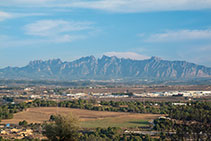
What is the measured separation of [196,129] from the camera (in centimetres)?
4750

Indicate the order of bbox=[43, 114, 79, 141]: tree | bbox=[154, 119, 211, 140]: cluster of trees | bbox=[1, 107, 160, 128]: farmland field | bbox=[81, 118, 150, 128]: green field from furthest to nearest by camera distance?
bbox=[1, 107, 160, 128]: farmland field → bbox=[81, 118, 150, 128]: green field → bbox=[154, 119, 211, 140]: cluster of trees → bbox=[43, 114, 79, 141]: tree

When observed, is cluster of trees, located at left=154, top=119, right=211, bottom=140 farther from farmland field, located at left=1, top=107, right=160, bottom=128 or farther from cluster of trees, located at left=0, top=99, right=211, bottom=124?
farmland field, located at left=1, top=107, right=160, bottom=128

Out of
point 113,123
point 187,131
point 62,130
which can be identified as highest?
point 62,130

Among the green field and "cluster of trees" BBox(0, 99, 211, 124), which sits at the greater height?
"cluster of trees" BBox(0, 99, 211, 124)

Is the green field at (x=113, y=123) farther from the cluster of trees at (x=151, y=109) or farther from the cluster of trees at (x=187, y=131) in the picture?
the cluster of trees at (x=187, y=131)

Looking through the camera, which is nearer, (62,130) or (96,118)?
(62,130)

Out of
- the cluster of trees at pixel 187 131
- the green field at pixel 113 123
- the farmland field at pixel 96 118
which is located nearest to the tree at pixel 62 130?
the cluster of trees at pixel 187 131

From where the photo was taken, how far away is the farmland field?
6631 centimetres

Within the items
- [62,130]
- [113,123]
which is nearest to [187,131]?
[62,130]

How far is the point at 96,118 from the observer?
7419 cm

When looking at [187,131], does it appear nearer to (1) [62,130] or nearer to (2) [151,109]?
(1) [62,130]

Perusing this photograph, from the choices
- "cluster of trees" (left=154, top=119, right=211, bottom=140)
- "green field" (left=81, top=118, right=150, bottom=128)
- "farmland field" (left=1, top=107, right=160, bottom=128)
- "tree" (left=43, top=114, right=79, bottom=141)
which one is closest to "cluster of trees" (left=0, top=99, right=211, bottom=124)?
"farmland field" (left=1, top=107, right=160, bottom=128)

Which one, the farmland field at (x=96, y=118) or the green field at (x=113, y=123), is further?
the farmland field at (x=96, y=118)

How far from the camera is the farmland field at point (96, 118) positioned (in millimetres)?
66312
